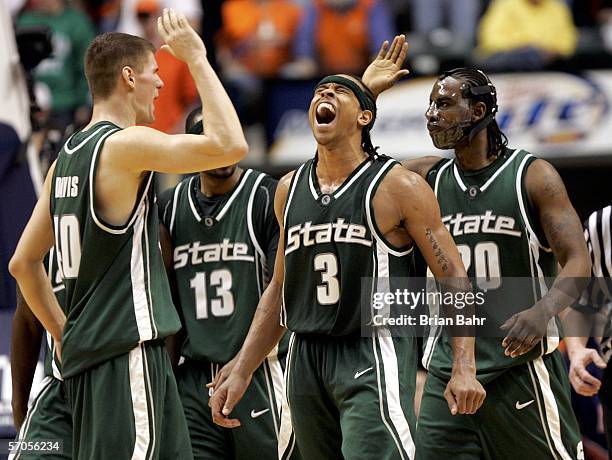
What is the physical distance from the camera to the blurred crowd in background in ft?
40.7

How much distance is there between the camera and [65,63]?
39.3ft

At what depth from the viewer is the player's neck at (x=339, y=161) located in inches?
228

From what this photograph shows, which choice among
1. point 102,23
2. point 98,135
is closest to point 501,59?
point 102,23

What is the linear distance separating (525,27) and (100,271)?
8.82 m

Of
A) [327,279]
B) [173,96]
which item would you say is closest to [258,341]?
[327,279]

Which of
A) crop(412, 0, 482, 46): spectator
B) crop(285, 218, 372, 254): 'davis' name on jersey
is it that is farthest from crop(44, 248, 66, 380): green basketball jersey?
crop(412, 0, 482, 46): spectator

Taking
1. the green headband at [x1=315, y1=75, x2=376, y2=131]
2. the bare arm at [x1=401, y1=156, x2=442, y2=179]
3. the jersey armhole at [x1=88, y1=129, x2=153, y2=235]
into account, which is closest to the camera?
the jersey armhole at [x1=88, y1=129, x2=153, y2=235]

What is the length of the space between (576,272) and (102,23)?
8.66 m

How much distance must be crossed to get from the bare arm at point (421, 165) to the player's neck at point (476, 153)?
0.20 meters

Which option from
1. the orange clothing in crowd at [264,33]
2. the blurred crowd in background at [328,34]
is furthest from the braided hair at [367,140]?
the orange clothing in crowd at [264,33]

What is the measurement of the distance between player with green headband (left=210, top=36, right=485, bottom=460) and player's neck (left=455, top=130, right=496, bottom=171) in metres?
0.66

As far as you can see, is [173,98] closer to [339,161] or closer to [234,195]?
[234,195]

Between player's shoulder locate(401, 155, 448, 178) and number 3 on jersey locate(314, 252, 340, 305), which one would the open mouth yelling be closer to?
number 3 on jersey locate(314, 252, 340, 305)

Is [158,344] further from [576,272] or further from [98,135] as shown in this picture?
[576,272]
